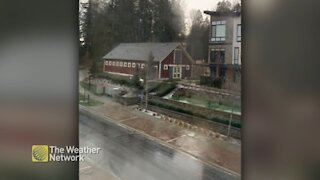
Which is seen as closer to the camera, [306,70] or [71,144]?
[306,70]

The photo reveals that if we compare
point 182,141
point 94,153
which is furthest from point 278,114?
point 94,153

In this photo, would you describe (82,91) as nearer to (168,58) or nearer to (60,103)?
(60,103)

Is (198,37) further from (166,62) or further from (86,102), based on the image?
(86,102)

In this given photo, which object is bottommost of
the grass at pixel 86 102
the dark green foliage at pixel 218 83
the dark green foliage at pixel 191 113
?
the dark green foliage at pixel 191 113

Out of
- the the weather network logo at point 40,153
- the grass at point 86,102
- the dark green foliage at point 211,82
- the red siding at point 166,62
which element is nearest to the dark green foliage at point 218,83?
the dark green foliage at point 211,82

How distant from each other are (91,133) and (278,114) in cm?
84

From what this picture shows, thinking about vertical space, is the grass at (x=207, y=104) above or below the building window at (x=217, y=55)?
below

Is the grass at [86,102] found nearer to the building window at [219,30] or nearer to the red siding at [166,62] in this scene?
the red siding at [166,62]

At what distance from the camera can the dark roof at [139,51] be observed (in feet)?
4.37

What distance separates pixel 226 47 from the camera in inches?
51.0

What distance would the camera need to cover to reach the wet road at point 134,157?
1.33 metres

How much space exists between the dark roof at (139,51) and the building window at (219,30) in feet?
0.58

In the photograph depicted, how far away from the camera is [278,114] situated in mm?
1303

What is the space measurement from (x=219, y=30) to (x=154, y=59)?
312 millimetres
